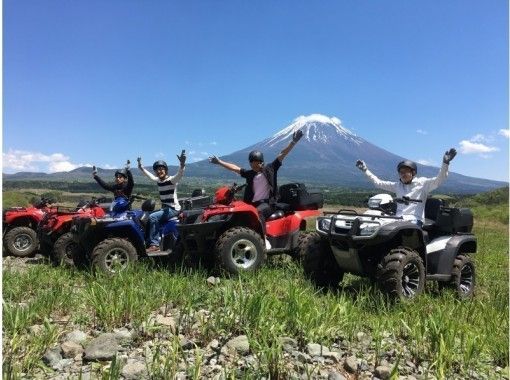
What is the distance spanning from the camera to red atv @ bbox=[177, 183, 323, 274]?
697 centimetres

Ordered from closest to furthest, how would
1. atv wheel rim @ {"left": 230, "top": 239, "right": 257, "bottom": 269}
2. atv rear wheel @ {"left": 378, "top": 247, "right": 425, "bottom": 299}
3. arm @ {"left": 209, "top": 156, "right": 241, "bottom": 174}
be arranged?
atv rear wheel @ {"left": 378, "top": 247, "right": 425, "bottom": 299} → atv wheel rim @ {"left": 230, "top": 239, "right": 257, "bottom": 269} → arm @ {"left": 209, "top": 156, "right": 241, "bottom": 174}

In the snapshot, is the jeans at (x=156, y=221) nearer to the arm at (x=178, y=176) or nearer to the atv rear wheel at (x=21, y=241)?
the arm at (x=178, y=176)

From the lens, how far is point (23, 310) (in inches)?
169

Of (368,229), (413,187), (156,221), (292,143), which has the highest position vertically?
(292,143)

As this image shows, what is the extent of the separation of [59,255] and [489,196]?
45.3 metres

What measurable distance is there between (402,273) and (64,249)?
605 cm

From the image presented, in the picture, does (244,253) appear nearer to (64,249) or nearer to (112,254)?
(112,254)

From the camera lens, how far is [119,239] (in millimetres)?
7406

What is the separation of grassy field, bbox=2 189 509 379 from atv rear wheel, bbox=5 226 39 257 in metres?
5.82

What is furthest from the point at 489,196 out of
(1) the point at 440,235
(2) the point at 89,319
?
(2) the point at 89,319

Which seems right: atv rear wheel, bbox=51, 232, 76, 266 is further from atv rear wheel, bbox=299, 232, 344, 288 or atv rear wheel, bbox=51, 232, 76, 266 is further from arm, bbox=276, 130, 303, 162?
atv rear wheel, bbox=299, 232, 344, 288

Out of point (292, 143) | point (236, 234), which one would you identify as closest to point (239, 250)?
point (236, 234)

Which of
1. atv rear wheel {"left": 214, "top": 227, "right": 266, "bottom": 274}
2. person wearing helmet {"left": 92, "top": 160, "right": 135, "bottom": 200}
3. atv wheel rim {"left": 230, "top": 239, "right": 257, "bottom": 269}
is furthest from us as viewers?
person wearing helmet {"left": 92, "top": 160, "right": 135, "bottom": 200}

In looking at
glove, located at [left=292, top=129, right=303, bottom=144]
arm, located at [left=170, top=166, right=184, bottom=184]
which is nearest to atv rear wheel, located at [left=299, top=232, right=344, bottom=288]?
glove, located at [left=292, top=129, right=303, bottom=144]
